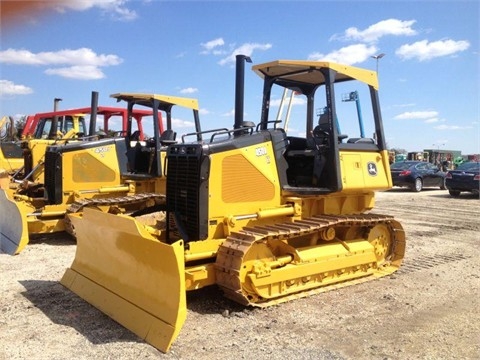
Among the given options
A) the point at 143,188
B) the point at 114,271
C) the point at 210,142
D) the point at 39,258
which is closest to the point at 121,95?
the point at 143,188

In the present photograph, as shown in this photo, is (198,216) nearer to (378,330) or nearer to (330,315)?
(330,315)

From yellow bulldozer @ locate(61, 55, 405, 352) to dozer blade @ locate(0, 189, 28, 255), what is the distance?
1.84 metres

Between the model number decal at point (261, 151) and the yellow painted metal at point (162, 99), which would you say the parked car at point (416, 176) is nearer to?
the yellow painted metal at point (162, 99)

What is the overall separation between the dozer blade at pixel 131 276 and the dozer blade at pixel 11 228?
1.94 meters

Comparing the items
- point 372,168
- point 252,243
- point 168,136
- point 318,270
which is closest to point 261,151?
point 252,243

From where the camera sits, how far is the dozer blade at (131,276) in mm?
4117

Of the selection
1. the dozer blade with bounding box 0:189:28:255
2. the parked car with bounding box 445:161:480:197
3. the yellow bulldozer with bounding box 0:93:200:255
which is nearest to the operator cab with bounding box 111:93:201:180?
the yellow bulldozer with bounding box 0:93:200:255

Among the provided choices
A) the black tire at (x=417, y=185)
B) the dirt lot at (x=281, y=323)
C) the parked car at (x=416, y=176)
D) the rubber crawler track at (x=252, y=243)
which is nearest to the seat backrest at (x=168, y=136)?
the dirt lot at (x=281, y=323)

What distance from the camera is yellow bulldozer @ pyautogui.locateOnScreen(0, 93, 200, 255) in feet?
28.4

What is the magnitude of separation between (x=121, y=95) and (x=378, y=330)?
22.8 feet

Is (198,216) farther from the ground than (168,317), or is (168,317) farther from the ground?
(198,216)

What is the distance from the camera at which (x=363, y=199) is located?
700cm

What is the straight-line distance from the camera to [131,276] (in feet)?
15.5

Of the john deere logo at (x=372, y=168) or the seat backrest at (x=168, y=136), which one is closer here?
the john deere logo at (x=372, y=168)
